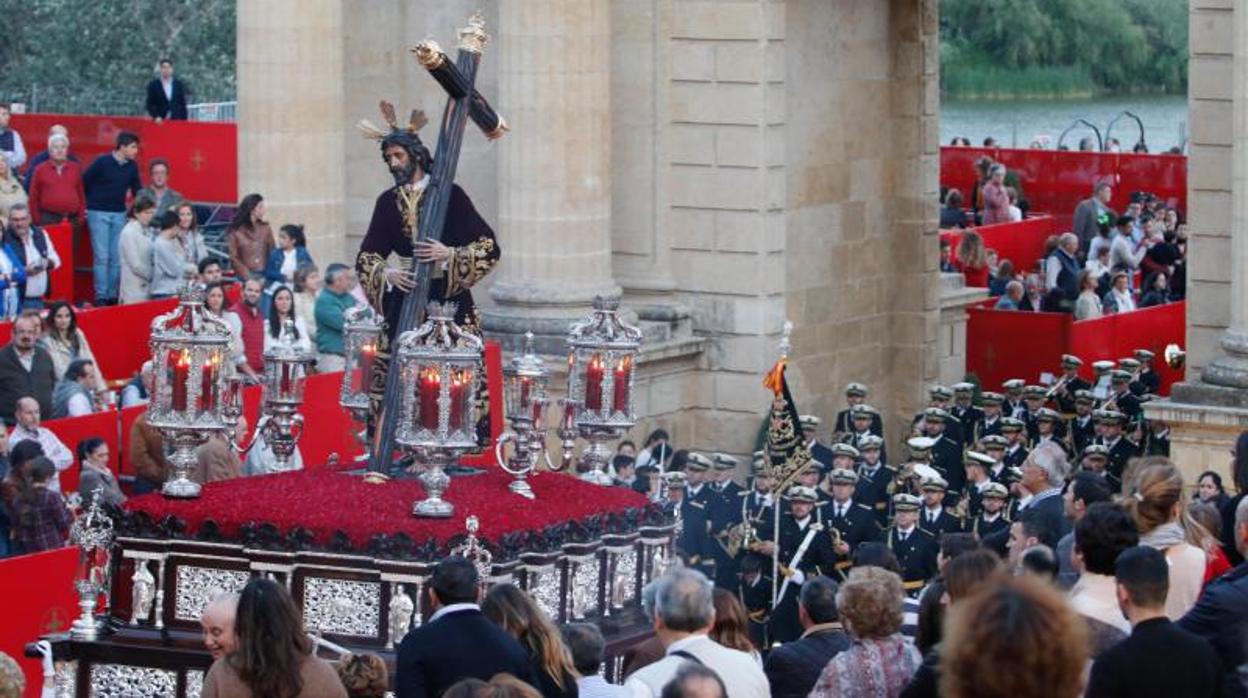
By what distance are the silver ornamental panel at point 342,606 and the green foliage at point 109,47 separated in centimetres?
2890

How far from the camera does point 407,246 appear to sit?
656 inches

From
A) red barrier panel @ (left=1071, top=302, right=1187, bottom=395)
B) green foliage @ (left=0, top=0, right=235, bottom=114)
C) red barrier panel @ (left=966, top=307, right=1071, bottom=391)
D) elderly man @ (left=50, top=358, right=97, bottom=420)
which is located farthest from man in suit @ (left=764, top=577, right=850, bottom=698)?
green foliage @ (left=0, top=0, right=235, bottom=114)

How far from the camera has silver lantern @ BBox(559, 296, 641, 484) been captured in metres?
16.6

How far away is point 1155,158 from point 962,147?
2810mm

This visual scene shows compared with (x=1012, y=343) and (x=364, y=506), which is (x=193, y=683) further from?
(x=1012, y=343)

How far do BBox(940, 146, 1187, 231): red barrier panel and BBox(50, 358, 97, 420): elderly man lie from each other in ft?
63.3

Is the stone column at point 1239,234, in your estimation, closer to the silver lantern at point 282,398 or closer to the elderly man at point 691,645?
the silver lantern at point 282,398

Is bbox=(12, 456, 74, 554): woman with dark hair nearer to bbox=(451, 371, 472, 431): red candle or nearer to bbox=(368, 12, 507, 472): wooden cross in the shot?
bbox=(368, 12, 507, 472): wooden cross

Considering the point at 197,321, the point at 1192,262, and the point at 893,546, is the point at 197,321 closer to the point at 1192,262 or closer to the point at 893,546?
the point at 893,546

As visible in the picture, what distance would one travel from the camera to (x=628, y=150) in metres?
25.1

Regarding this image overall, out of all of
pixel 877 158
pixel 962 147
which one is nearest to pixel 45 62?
pixel 962 147

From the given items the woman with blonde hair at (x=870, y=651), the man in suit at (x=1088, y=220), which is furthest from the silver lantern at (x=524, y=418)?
the man in suit at (x=1088, y=220)

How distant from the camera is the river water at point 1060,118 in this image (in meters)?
53.2

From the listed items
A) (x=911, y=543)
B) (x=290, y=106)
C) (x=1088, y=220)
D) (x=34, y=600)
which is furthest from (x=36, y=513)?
(x=1088, y=220)
